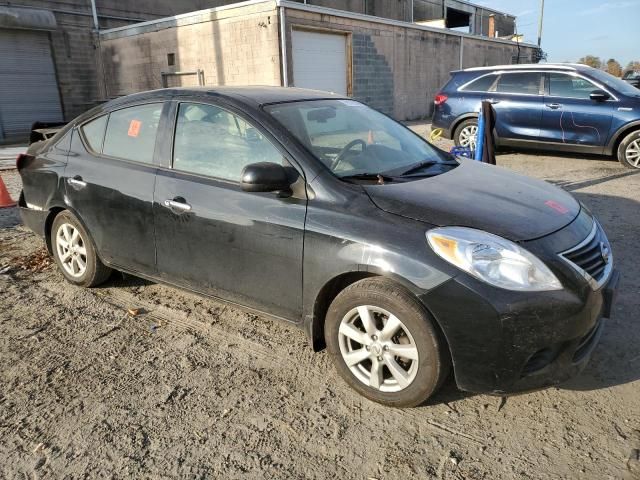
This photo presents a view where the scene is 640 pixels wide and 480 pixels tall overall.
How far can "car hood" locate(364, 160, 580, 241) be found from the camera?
2.61 m

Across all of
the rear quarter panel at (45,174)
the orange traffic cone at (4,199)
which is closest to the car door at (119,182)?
the rear quarter panel at (45,174)

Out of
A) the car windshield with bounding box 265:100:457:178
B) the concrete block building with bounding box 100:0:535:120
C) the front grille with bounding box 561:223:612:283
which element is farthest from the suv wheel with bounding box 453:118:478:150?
the front grille with bounding box 561:223:612:283

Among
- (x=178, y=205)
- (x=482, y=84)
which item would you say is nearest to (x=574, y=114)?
(x=482, y=84)

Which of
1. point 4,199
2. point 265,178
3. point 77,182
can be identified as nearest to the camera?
point 265,178

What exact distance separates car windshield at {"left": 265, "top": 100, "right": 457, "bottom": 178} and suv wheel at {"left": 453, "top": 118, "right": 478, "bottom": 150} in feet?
21.7

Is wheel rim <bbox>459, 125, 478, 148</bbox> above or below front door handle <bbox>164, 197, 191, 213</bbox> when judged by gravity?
below

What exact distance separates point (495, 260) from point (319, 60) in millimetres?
14330

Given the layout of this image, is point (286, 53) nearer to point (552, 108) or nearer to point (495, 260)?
point (552, 108)

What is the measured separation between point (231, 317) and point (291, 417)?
1.27 m

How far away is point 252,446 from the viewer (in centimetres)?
244

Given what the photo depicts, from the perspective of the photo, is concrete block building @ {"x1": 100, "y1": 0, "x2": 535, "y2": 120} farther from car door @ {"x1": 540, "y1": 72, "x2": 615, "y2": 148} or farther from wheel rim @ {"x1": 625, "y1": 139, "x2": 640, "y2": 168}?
wheel rim @ {"x1": 625, "y1": 139, "x2": 640, "y2": 168}

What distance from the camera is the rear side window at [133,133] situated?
3662mm

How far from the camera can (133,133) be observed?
12.5ft

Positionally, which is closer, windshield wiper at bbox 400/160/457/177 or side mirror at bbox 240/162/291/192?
side mirror at bbox 240/162/291/192
